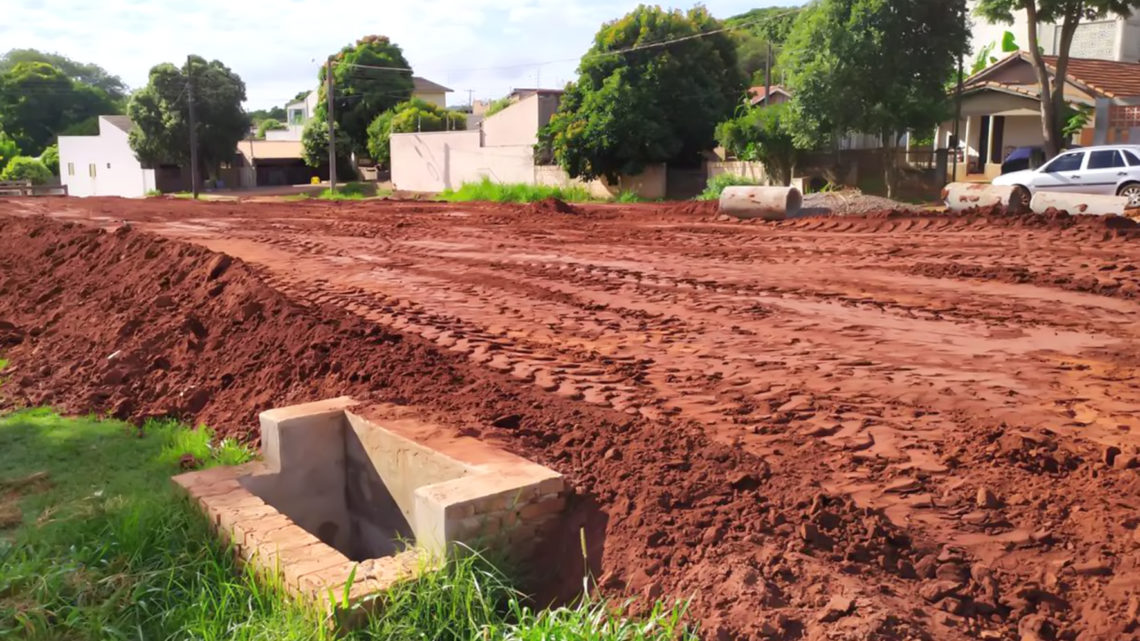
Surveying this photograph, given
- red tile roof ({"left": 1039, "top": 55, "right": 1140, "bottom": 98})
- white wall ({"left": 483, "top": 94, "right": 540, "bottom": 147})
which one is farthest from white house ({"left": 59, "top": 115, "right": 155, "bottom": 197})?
red tile roof ({"left": 1039, "top": 55, "right": 1140, "bottom": 98})

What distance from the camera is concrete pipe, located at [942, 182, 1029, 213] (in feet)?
57.0

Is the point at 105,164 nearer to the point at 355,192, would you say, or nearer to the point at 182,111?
the point at 182,111

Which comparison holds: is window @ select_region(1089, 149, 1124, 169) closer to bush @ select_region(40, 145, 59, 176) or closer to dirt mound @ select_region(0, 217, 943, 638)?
dirt mound @ select_region(0, 217, 943, 638)

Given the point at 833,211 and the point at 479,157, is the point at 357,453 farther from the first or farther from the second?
the point at 479,157

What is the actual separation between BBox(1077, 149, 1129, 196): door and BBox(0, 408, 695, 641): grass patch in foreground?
17.7 m

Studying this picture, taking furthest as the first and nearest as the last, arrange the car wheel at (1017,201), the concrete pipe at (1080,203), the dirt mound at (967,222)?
the car wheel at (1017,201)
the concrete pipe at (1080,203)
the dirt mound at (967,222)

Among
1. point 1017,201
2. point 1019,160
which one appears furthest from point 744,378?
point 1019,160

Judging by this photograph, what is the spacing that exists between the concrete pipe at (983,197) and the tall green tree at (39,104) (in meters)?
79.6

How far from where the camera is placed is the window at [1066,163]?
749 inches

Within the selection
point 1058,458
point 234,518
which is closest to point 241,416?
point 234,518

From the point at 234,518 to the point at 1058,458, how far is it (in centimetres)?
441

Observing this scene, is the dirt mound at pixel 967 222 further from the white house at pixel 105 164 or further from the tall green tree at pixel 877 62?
the white house at pixel 105 164

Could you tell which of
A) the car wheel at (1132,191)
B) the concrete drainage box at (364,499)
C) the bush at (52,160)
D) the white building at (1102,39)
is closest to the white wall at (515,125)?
the white building at (1102,39)

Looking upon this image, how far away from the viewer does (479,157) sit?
4028 cm
